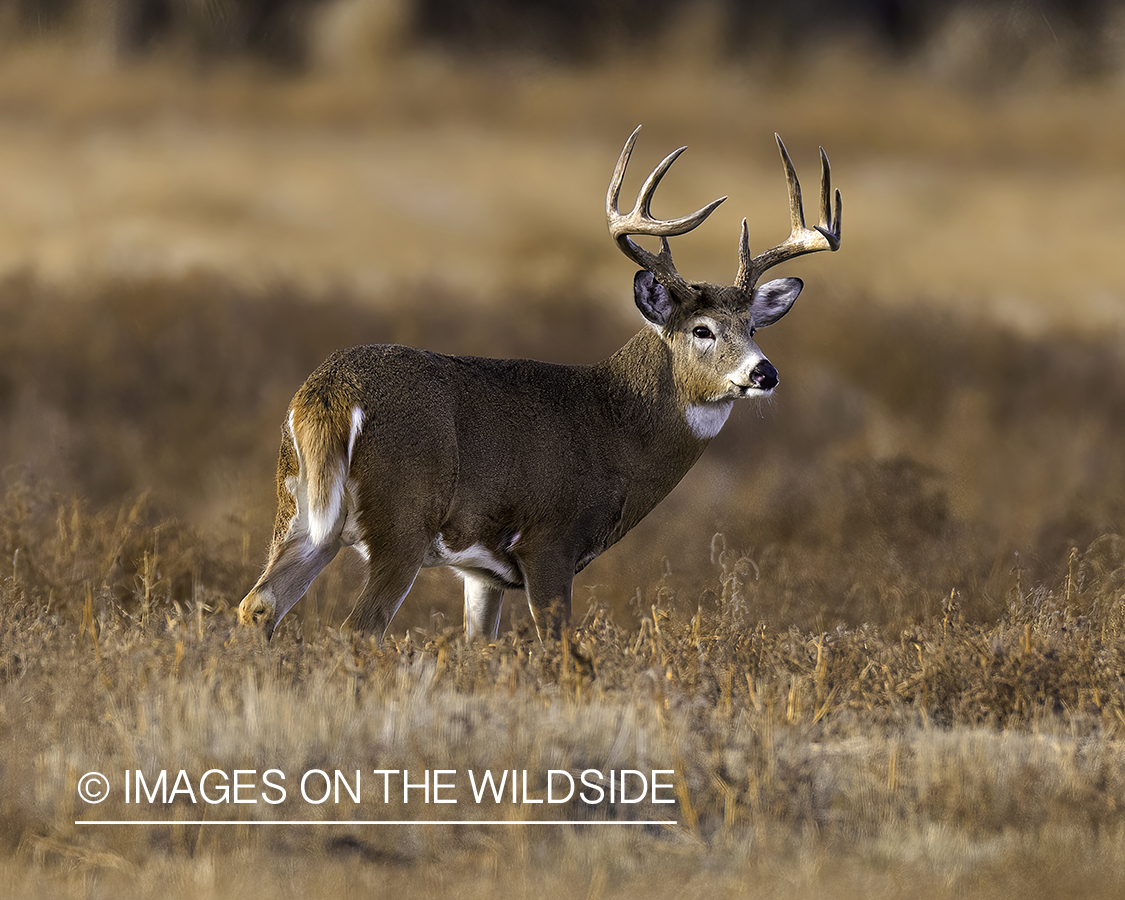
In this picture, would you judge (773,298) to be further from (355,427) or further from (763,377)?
(355,427)

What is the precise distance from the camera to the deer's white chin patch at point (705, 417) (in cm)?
854

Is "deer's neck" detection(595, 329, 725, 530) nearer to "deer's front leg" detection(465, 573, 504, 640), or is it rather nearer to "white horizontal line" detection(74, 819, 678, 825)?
"deer's front leg" detection(465, 573, 504, 640)

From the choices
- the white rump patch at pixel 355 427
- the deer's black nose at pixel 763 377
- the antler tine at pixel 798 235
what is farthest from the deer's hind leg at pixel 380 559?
the antler tine at pixel 798 235

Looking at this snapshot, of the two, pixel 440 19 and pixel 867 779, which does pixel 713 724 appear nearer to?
pixel 867 779

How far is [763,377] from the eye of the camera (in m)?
8.13

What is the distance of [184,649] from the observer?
654 cm

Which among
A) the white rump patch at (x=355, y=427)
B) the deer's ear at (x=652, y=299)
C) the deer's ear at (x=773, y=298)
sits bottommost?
the white rump patch at (x=355, y=427)

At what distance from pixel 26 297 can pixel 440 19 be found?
6.53 metres

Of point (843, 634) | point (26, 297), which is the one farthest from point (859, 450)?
point (26, 297)
